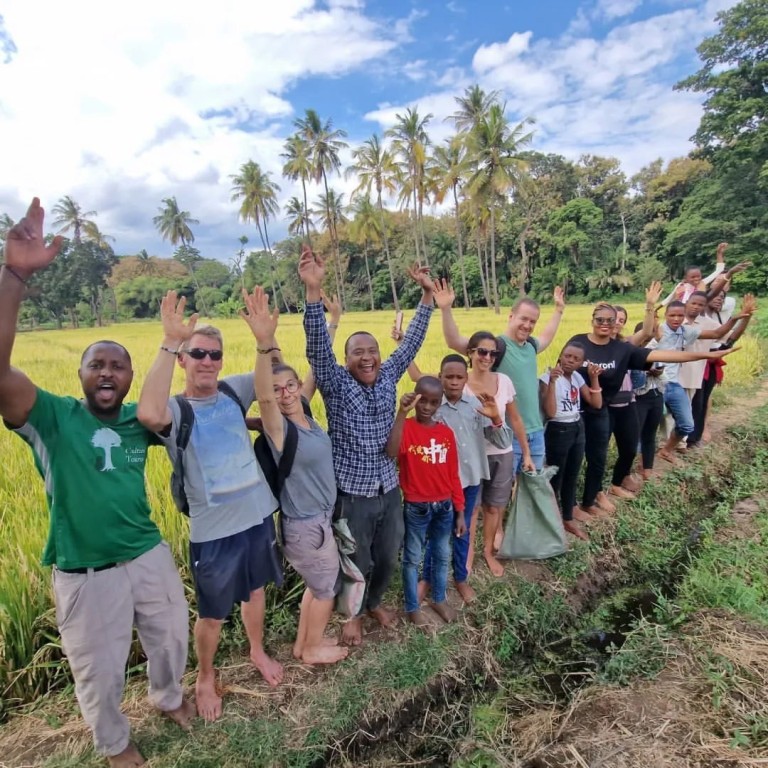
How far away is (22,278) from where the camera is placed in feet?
5.26

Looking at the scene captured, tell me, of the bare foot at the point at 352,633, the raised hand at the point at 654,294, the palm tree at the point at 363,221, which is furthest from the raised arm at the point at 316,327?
the palm tree at the point at 363,221

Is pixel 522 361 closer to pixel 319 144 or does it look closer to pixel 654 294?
pixel 654 294

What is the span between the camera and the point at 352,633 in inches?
106

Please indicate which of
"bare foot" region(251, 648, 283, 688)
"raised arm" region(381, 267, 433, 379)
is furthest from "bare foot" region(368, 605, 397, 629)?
"raised arm" region(381, 267, 433, 379)

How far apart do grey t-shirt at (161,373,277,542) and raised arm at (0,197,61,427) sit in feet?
1.75

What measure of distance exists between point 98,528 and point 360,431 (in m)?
1.22

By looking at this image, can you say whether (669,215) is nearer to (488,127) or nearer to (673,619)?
(488,127)

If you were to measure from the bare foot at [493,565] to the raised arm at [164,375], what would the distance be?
2403mm

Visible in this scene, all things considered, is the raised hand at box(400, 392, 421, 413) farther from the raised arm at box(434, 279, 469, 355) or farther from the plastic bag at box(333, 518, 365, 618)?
the raised arm at box(434, 279, 469, 355)

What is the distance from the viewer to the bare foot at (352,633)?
106 inches

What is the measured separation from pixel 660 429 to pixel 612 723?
435cm

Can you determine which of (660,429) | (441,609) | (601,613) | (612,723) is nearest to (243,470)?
(441,609)

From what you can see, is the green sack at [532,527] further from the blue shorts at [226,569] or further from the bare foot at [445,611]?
the blue shorts at [226,569]

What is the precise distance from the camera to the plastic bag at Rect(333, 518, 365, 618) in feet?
8.06
